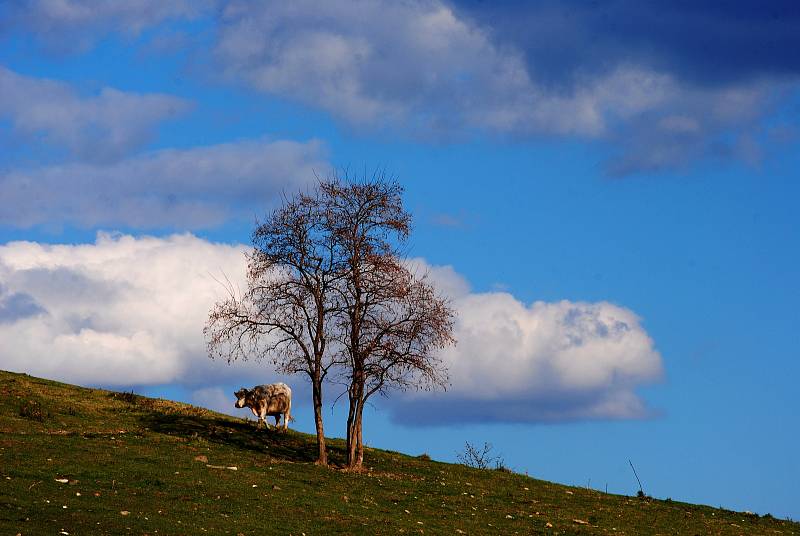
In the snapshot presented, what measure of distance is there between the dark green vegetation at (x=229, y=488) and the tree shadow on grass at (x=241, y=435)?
132 mm

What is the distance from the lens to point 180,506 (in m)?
38.3

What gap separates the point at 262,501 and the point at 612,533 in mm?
15644

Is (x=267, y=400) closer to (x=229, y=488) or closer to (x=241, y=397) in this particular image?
(x=241, y=397)

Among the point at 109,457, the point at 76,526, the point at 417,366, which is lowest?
the point at 76,526

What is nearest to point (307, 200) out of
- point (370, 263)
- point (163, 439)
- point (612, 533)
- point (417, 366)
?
point (370, 263)

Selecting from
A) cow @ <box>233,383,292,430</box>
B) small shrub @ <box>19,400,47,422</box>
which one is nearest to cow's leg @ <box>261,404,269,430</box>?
cow @ <box>233,383,292,430</box>

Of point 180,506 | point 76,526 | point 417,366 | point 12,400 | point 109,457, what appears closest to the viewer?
point 76,526

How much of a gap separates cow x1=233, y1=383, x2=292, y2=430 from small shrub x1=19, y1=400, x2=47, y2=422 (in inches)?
440

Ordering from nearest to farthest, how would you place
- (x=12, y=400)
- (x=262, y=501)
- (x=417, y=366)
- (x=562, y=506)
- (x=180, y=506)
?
(x=180, y=506), (x=262, y=501), (x=562, y=506), (x=417, y=366), (x=12, y=400)

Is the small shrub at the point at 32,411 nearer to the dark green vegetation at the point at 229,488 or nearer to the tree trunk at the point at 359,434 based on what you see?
the dark green vegetation at the point at 229,488

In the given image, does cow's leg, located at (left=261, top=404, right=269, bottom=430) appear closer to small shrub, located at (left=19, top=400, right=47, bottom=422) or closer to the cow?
the cow

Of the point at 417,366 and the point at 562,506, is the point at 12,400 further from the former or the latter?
the point at 562,506

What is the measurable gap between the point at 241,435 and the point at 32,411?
1135cm

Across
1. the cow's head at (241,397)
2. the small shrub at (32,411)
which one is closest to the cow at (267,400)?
the cow's head at (241,397)
